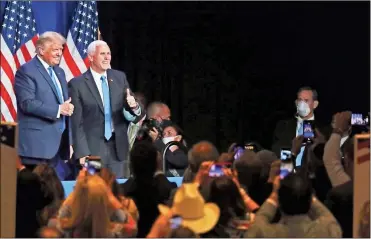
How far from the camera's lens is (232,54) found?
30.7ft

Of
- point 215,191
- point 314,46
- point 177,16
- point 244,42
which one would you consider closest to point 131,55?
point 177,16

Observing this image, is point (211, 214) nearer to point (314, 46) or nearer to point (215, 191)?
point (215, 191)

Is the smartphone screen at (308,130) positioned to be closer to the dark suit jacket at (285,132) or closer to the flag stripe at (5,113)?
the dark suit jacket at (285,132)

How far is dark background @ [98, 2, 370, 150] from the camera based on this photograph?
354 inches

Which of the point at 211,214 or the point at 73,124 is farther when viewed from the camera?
the point at 73,124

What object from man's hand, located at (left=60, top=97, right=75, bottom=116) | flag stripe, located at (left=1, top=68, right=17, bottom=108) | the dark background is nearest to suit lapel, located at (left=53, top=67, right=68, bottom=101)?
man's hand, located at (left=60, top=97, right=75, bottom=116)

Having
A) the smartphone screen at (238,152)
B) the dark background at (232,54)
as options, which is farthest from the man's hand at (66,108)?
the smartphone screen at (238,152)

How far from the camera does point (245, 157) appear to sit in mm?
5230

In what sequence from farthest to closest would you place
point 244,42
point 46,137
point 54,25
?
point 244,42
point 54,25
point 46,137

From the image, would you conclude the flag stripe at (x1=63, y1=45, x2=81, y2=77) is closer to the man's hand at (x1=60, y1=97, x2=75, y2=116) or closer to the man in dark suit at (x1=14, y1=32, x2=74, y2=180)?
the man in dark suit at (x1=14, y1=32, x2=74, y2=180)

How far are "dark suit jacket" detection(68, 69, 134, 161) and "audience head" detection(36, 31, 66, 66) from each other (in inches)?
10.3

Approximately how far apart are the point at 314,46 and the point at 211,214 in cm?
508

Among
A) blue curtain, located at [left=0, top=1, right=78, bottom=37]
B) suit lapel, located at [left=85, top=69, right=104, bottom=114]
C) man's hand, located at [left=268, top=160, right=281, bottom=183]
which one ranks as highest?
blue curtain, located at [left=0, top=1, right=78, bottom=37]

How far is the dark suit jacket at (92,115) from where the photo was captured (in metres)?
7.81
